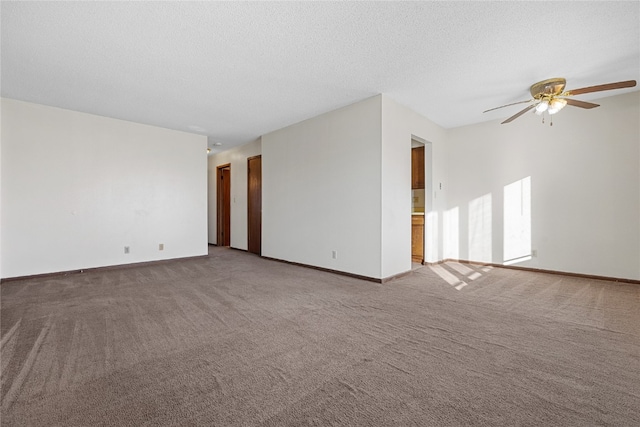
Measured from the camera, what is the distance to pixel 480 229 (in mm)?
5129

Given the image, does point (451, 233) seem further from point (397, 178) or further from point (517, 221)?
point (397, 178)

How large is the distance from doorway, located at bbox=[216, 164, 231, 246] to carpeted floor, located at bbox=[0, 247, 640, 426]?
4.13m

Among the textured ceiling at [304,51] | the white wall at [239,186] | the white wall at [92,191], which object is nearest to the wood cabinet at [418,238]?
the textured ceiling at [304,51]

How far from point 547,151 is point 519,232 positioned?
4.49 feet

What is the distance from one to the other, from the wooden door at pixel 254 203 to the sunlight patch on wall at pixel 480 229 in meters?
4.34

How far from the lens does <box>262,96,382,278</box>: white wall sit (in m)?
3.93

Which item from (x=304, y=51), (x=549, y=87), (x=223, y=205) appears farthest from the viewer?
(x=223, y=205)

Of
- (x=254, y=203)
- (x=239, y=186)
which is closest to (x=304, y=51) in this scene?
(x=254, y=203)

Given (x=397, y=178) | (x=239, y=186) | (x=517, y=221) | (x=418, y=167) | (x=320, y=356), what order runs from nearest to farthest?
(x=320, y=356) < (x=397, y=178) < (x=517, y=221) < (x=418, y=167) < (x=239, y=186)

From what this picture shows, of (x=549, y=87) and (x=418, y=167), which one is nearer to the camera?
(x=549, y=87)

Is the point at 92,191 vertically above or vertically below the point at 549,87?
below

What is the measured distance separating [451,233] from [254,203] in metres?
4.32

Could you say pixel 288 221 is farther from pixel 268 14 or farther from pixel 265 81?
pixel 268 14

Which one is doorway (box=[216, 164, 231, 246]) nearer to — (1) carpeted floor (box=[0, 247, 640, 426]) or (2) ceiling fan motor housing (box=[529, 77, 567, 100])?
(1) carpeted floor (box=[0, 247, 640, 426])
